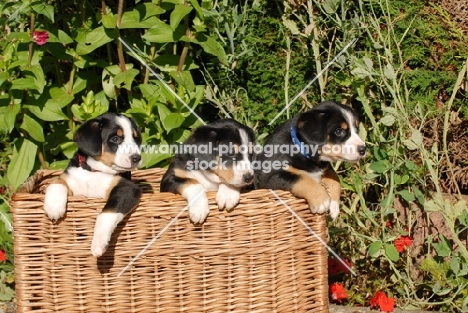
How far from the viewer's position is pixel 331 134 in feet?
15.1

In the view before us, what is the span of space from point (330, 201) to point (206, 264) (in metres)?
0.87

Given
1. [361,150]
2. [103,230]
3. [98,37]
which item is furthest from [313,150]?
[98,37]

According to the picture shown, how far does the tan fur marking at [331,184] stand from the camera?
4762 millimetres

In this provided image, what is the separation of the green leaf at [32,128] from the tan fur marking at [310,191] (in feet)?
6.46

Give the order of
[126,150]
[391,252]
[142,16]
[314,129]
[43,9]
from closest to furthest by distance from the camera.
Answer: [126,150]
[314,129]
[43,9]
[391,252]
[142,16]

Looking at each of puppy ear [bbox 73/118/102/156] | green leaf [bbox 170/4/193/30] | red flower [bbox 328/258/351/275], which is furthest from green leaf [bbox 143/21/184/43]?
red flower [bbox 328/258/351/275]

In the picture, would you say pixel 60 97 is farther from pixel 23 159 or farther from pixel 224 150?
pixel 224 150

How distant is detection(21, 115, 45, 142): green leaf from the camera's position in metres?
5.27

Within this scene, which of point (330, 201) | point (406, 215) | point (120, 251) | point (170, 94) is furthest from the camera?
point (406, 215)

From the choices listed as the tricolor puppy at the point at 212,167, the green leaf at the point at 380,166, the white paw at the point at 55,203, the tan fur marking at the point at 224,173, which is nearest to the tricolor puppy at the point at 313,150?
the tricolor puppy at the point at 212,167

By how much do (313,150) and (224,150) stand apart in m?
0.62

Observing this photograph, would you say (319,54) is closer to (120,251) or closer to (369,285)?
(369,285)

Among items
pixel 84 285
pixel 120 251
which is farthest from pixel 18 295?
pixel 120 251

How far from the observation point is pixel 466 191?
6062 mm
